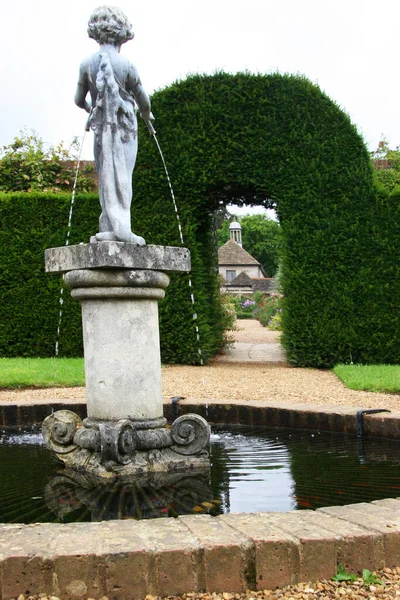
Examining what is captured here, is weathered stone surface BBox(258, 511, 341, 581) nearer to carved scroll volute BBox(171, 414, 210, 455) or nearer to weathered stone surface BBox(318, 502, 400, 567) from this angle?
weathered stone surface BBox(318, 502, 400, 567)

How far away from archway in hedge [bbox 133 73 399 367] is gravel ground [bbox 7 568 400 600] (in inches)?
340

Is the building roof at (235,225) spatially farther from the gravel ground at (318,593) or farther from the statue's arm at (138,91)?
Result: the gravel ground at (318,593)

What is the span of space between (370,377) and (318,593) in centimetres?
640

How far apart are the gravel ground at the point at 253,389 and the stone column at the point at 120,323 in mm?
2217

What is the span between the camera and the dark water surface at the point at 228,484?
10.3ft

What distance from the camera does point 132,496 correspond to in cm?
336

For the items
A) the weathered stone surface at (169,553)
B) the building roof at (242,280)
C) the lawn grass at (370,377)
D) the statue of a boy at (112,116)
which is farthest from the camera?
the building roof at (242,280)

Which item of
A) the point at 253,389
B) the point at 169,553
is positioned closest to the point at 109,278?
the point at 169,553

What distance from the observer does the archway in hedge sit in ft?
35.1

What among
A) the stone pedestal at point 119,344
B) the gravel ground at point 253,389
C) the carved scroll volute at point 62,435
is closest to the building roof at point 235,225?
the gravel ground at point 253,389

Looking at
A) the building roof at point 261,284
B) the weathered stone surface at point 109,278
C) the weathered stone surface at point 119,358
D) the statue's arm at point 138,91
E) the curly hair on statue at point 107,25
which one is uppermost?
the building roof at point 261,284

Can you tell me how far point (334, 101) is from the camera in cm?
1093

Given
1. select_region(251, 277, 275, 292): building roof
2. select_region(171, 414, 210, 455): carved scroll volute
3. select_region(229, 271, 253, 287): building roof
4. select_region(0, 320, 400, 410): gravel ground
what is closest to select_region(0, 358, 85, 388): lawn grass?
select_region(0, 320, 400, 410): gravel ground

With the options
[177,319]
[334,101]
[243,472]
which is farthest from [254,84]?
[243,472]
